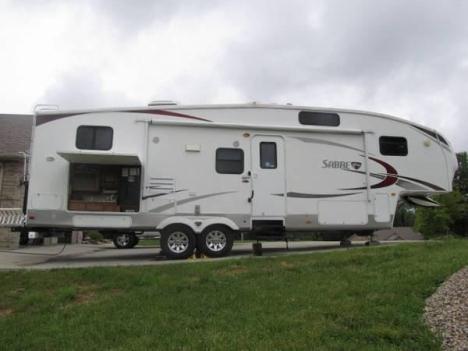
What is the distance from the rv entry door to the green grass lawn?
8.79 ft

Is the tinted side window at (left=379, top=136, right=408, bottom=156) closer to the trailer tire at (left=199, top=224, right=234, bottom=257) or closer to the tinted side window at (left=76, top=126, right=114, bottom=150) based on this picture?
the trailer tire at (left=199, top=224, right=234, bottom=257)

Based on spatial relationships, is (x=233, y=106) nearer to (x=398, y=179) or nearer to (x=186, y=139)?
(x=186, y=139)

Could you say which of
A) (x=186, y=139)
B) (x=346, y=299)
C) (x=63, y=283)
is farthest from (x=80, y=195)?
(x=346, y=299)

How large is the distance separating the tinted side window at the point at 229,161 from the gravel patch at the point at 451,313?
5976 mm

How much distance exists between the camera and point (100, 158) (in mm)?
10320

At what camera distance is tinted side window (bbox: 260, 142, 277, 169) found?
36.7 feet

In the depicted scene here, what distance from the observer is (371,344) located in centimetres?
421

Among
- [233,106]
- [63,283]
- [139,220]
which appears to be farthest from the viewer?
[233,106]

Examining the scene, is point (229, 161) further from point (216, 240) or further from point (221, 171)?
point (216, 240)

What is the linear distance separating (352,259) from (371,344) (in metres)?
3.90

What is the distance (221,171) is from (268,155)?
1.19 meters

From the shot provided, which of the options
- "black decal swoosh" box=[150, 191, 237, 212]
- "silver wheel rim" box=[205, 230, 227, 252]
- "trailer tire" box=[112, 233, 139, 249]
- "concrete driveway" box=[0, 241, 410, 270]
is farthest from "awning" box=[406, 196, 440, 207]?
"trailer tire" box=[112, 233, 139, 249]

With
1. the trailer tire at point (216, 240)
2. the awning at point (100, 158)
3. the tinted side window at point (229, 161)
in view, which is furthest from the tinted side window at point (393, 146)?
the awning at point (100, 158)

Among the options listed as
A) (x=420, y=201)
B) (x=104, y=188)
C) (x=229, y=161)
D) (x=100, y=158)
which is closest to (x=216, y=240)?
(x=229, y=161)
